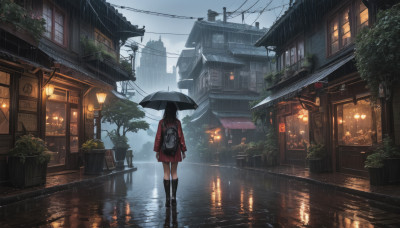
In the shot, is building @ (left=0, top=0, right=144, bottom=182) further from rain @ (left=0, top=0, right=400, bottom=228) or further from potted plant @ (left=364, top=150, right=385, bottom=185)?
potted plant @ (left=364, top=150, right=385, bottom=185)

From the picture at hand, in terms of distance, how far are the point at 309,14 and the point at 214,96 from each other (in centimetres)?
1550

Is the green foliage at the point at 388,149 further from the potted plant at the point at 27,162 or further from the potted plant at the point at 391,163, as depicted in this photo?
the potted plant at the point at 27,162

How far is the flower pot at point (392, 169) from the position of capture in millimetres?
8883

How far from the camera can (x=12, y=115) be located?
400 inches

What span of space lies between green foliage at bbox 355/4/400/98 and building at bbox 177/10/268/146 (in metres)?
18.8

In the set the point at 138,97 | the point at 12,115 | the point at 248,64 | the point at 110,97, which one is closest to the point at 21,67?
the point at 12,115

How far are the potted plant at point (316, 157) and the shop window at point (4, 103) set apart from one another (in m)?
11.4

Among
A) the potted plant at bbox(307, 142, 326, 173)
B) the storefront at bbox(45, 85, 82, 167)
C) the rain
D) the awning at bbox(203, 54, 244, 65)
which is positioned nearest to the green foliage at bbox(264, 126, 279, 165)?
the rain

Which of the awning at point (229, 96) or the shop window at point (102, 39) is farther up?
the shop window at point (102, 39)

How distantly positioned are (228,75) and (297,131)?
51.2 ft

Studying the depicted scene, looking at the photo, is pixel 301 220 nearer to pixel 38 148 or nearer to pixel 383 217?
pixel 383 217

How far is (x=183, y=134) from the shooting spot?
13.1 meters

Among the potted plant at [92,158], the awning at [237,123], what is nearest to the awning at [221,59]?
the awning at [237,123]

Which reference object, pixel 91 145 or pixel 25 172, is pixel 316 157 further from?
pixel 25 172
